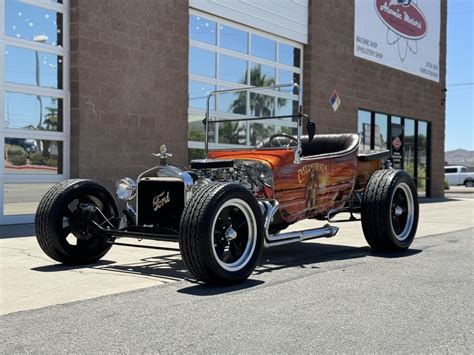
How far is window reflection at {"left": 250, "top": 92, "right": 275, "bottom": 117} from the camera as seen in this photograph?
13961 mm

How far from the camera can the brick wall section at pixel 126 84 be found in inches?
409

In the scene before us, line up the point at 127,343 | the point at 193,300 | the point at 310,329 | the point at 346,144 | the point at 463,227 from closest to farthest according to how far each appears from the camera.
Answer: the point at 127,343, the point at 310,329, the point at 193,300, the point at 346,144, the point at 463,227

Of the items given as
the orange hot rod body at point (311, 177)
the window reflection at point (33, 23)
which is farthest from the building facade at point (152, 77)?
the orange hot rod body at point (311, 177)

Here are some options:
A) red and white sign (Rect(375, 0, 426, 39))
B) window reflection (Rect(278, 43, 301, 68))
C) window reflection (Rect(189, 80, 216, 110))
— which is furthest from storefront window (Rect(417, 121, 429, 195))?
window reflection (Rect(189, 80, 216, 110))

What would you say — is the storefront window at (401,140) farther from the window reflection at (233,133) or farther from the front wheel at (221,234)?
the front wheel at (221,234)

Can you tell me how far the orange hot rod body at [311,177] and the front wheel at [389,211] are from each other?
1.24 ft

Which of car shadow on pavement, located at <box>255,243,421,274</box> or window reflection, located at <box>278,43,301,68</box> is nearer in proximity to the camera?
car shadow on pavement, located at <box>255,243,421,274</box>

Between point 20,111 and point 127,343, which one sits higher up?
point 20,111

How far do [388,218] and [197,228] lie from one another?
3158mm

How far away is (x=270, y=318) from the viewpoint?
4.30 metres

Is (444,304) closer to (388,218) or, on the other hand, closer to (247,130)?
(388,218)

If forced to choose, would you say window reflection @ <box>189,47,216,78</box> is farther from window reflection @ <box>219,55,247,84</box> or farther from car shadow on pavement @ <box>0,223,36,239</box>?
car shadow on pavement @ <box>0,223,36,239</box>

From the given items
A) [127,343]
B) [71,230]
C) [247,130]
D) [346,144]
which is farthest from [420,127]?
[127,343]

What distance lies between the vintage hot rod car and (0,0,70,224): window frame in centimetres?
326
